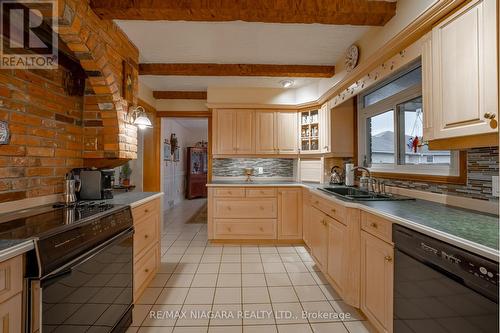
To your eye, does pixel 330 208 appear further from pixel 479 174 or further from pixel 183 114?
pixel 183 114

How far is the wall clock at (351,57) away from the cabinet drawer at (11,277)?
2842 mm

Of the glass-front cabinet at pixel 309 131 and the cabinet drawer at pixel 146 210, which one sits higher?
the glass-front cabinet at pixel 309 131

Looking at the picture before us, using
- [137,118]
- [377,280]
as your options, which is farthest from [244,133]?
[377,280]

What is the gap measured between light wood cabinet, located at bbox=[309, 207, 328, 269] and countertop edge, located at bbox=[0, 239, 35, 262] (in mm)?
2102

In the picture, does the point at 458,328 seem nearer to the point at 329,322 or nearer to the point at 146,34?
the point at 329,322

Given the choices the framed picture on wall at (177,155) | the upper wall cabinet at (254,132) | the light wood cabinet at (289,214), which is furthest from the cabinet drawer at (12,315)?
the framed picture on wall at (177,155)

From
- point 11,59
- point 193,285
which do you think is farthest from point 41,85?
point 193,285

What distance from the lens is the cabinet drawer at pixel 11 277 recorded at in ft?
2.84

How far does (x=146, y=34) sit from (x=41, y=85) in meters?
1.06

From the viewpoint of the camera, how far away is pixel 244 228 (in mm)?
3330

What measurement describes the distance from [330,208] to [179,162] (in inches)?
225

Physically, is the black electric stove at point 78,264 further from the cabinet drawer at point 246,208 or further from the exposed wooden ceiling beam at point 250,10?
the cabinet drawer at point 246,208

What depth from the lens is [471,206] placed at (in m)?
1.50

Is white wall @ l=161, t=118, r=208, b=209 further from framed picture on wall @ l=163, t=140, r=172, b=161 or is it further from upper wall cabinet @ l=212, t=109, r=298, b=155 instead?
upper wall cabinet @ l=212, t=109, r=298, b=155
